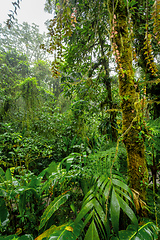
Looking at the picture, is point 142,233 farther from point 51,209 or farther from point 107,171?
point 51,209

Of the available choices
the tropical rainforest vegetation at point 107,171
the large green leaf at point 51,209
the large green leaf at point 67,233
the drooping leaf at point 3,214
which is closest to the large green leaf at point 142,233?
the tropical rainforest vegetation at point 107,171

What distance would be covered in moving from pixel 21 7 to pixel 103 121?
1.81 meters

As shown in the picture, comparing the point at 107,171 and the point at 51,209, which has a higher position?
the point at 107,171

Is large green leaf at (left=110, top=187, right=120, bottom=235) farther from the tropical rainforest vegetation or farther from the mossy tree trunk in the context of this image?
the mossy tree trunk

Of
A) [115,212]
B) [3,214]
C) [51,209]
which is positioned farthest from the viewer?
[3,214]

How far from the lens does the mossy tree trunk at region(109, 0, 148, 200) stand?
85 cm

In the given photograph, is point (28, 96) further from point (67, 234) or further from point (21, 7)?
point (67, 234)

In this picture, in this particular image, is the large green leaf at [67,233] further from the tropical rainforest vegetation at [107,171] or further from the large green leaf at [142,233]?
the large green leaf at [142,233]

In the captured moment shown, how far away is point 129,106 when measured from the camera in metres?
0.94

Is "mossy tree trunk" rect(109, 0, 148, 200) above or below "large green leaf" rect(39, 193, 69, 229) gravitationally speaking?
above

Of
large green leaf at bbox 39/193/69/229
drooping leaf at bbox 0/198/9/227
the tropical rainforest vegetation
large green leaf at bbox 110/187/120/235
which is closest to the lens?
large green leaf at bbox 110/187/120/235

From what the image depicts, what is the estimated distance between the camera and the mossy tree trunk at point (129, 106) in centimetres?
85

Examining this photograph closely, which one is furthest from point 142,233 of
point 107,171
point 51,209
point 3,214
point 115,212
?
point 3,214

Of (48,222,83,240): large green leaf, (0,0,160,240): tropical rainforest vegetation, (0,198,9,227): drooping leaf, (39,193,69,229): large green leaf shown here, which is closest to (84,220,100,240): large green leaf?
(0,0,160,240): tropical rainforest vegetation
